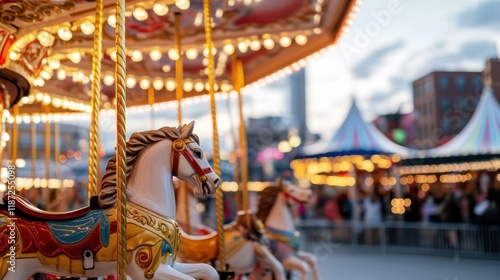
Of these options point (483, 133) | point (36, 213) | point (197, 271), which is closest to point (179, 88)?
point (197, 271)

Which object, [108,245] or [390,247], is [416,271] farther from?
[108,245]

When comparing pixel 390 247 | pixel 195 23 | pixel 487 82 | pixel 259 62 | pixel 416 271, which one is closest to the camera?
pixel 195 23

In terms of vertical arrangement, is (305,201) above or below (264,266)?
above

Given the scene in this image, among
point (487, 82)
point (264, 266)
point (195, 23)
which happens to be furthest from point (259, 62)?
point (487, 82)

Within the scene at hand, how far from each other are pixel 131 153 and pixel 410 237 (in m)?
9.05

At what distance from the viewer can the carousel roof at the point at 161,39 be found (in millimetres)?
4371

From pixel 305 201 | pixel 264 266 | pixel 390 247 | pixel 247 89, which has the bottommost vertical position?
pixel 390 247

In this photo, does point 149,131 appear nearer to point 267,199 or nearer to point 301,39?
point 267,199

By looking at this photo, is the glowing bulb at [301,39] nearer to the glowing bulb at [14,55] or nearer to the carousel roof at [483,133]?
the glowing bulb at [14,55]

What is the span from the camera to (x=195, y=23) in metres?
6.30

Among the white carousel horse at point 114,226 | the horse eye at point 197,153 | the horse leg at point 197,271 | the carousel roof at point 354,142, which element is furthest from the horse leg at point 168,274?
the carousel roof at point 354,142

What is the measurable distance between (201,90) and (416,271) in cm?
417

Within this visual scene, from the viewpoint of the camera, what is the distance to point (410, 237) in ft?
36.7

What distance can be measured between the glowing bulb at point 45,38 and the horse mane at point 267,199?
2.47 m
